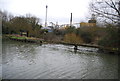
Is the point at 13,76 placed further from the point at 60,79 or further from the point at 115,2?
the point at 115,2

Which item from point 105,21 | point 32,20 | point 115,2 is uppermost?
point 32,20

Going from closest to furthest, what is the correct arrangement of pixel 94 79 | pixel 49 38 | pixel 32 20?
pixel 94 79 < pixel 49 38 < pixel 32 20

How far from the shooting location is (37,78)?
5070mm

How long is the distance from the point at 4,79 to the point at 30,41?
18671 millimetres

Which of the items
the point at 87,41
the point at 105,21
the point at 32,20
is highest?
the point at 32,20

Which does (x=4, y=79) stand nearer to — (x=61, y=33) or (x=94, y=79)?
(x=94, y=79)

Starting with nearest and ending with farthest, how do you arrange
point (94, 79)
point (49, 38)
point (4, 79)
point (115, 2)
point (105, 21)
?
point (4, 79) < point (94, 79) < point (115, 2) < point (105, 21) < point (49, 38)

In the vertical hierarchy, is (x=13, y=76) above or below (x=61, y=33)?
below

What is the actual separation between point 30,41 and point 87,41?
10.7 metres

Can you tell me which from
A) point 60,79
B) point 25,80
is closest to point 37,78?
point 25,80

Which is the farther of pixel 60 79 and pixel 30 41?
pixel 30 41

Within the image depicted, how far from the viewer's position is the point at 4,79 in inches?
185

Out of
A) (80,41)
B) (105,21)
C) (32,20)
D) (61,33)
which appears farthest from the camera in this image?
(32,20)

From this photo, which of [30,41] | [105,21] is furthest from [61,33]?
[105,21]
